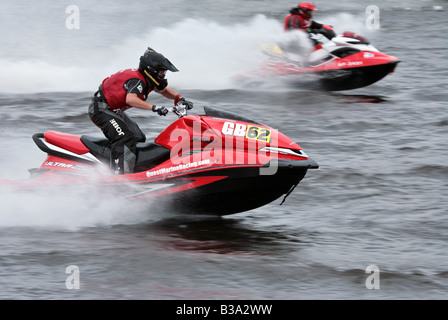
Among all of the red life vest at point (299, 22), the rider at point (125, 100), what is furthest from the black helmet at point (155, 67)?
the red life vest at point (299, 22)

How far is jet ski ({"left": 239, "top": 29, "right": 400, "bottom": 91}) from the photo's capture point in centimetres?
1410

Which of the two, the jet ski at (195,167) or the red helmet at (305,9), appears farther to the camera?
the red helmet at (305,9)

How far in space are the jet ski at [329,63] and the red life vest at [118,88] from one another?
7.71 meters

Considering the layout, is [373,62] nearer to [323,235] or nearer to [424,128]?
[424,128]

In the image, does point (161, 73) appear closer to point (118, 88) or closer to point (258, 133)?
point (118, 88)

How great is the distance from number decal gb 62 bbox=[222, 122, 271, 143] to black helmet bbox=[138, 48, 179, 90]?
85 cm

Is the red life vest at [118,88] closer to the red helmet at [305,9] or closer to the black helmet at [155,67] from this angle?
the black helmet at [155,67]

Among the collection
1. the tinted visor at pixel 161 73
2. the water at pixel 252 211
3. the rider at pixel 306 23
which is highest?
the rider at pixel 306 23

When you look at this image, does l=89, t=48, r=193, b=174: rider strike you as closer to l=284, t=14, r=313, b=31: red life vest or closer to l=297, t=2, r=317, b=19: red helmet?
l=284, t=14, r=313, b=31: red life vest

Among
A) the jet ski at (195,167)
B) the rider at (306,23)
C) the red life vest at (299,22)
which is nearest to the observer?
the jet ski at (195,167)

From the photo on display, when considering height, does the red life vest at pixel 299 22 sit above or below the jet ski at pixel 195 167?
above

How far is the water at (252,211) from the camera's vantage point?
5.94m

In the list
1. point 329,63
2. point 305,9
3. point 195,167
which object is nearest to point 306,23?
point 305,9

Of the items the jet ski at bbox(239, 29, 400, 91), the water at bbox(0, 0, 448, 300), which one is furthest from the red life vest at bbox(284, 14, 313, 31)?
the water at bbox(0, 0, 448, 300)
